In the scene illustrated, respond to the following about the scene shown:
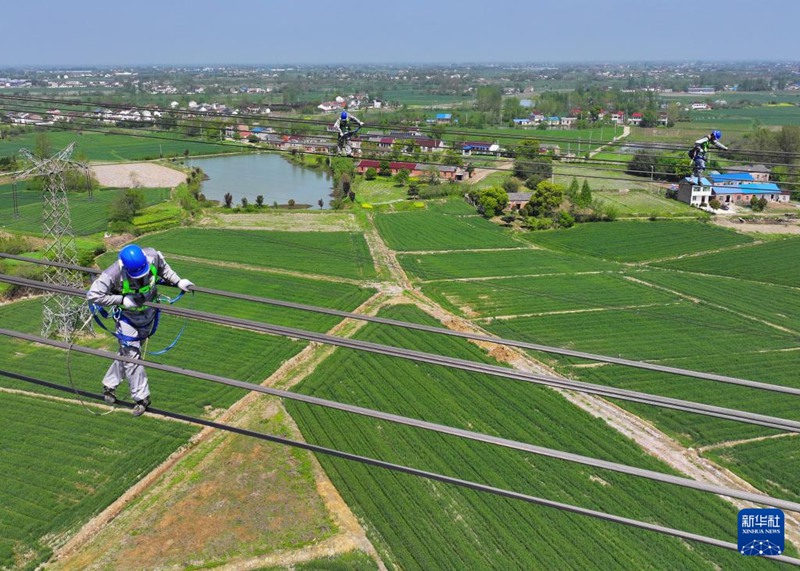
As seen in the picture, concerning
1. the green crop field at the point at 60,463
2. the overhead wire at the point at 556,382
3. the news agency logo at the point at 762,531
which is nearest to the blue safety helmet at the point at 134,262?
the overhead wire at the point at 556,382

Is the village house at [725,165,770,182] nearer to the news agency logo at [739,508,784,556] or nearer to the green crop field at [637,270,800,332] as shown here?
the green crop field at [637,270,800,332]

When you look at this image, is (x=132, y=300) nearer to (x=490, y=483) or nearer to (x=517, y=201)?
(x=490, y=483)

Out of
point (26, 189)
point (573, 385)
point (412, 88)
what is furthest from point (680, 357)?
point (412, 88)

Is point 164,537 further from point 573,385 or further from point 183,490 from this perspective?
point 573,385

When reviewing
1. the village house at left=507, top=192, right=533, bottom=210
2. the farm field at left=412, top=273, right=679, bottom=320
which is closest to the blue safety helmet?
the farm field at left=412, top=273, right=679, bottom=320

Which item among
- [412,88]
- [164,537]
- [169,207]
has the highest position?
[412,88]

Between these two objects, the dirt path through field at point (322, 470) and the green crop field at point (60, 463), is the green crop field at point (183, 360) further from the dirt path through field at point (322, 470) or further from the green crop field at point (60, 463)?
the green crop field at point (60, 463)

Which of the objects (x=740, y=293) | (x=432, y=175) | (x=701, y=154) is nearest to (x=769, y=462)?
(x=701, y=154)
